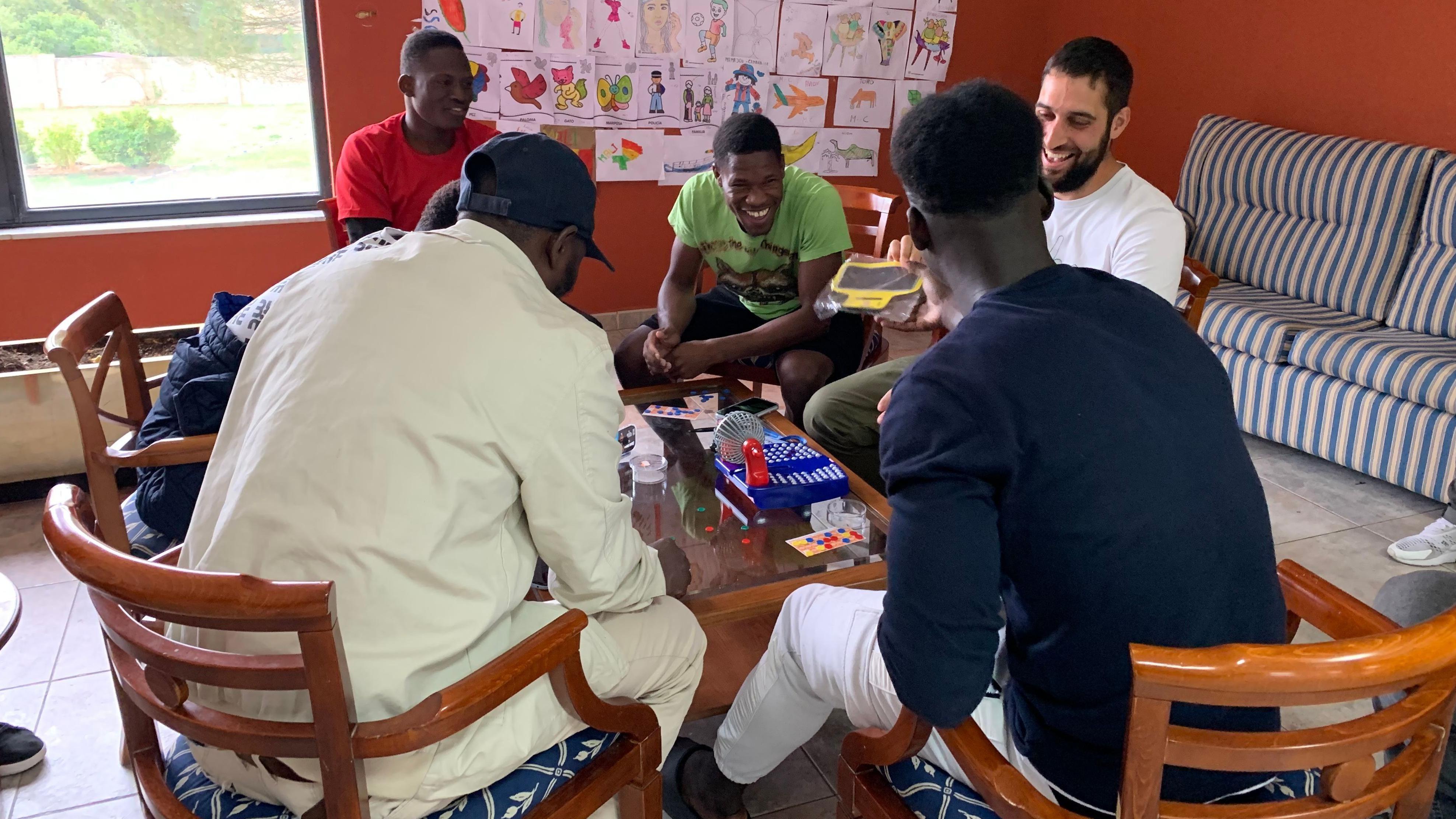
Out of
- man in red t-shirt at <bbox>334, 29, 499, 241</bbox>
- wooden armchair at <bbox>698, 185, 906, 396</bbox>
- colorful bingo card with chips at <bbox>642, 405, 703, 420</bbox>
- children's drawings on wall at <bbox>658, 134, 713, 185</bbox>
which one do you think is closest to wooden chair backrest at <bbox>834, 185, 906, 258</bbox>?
wooden armchair at <bbox>698, 185, 906, 396</bbox>

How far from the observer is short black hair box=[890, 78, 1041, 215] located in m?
1.11

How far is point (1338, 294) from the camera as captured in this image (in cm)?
353

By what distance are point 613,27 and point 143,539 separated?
2.76 metres

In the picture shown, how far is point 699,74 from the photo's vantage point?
4074mm

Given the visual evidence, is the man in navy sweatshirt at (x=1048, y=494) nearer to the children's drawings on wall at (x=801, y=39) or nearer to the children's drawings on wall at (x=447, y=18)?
the children's drawings on wall at (x=447, y=18)

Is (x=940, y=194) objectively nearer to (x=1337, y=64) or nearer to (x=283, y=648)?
(x=283, y=648)

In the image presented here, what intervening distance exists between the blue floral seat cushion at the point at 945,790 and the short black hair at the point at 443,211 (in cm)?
126

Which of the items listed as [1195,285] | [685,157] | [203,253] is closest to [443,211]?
[1195,285]

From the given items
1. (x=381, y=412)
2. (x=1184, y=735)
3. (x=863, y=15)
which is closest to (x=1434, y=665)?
(x=1184, y=735)

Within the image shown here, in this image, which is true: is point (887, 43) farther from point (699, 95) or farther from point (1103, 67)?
point (1103, 67)

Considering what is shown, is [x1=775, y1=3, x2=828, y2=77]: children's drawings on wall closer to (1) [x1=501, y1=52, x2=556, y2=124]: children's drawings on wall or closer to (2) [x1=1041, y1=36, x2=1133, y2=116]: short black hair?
(1) [x1=501, y1=52, x2=556, y2=124]: children's drawings on wall

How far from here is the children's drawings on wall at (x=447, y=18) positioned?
3.58 metres

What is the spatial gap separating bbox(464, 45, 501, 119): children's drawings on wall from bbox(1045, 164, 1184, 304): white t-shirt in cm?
230

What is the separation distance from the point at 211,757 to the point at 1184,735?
1.06m
